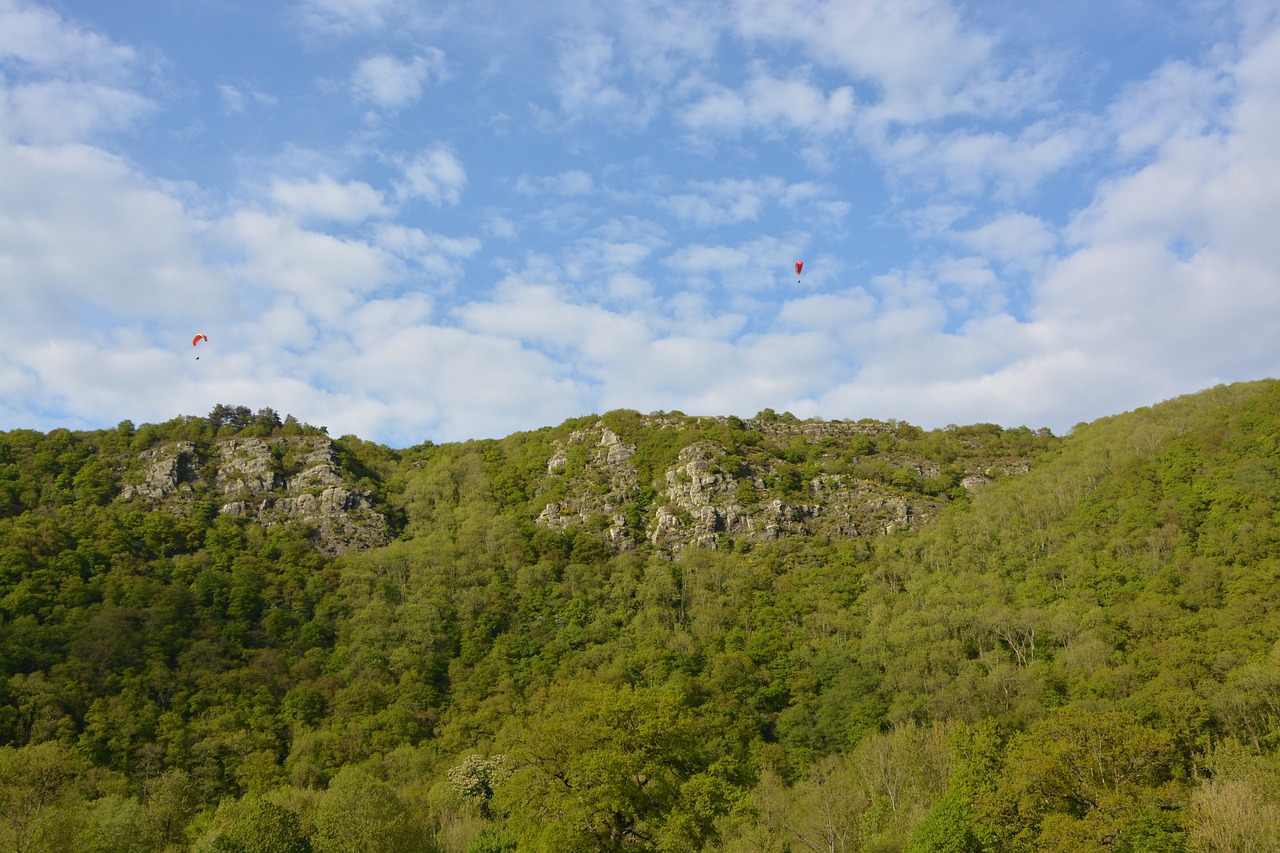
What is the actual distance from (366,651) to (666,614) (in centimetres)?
3317

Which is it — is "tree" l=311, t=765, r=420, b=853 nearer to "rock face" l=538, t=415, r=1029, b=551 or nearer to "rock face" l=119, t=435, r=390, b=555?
"rock face" l=538, t=415, r=1029, b=551

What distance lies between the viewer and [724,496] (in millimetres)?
127562

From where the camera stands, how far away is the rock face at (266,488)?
125312 mm

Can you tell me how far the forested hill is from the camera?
47344 mm

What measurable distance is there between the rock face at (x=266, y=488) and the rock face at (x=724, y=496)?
2727cm

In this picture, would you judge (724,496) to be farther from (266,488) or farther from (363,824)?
(363,824)

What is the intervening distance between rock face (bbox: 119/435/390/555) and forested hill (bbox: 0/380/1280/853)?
0.54 metres

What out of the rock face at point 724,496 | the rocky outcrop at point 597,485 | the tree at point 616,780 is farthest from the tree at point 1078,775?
the rocky outcrop at point 597,485

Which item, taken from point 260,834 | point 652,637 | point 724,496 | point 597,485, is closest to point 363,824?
point 260,834

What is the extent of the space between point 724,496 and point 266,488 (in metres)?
66.7

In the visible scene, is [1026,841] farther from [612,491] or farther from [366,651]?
[612,491]

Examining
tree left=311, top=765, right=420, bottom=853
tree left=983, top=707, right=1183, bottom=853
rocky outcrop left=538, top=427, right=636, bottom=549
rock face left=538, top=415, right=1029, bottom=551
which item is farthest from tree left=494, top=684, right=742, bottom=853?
rocky outcrop left=538, top=427, right=636, bottom=549

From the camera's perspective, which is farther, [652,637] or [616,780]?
[652,637]

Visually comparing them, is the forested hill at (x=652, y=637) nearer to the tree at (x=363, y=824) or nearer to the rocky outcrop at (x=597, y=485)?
the tree at (x=363, y=824)
